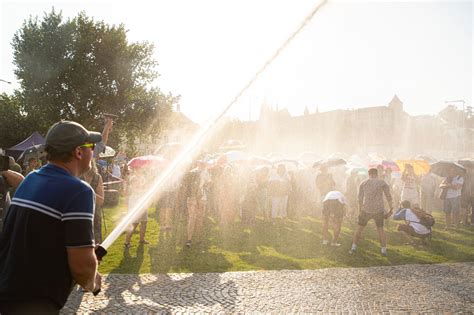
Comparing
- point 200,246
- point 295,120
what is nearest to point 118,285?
point 200,246

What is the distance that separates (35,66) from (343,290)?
108 ft

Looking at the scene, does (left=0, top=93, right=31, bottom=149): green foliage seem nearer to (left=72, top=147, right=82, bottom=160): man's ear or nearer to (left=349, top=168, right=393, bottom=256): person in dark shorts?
(left=349, top=168, right=393, bottom=256): person in dark shorts

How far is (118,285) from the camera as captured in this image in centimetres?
686

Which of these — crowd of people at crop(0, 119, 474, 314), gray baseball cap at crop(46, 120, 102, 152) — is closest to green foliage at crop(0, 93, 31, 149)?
crowd of people at crop(0, 119, 474, 314)

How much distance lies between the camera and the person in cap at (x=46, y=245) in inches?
92.3

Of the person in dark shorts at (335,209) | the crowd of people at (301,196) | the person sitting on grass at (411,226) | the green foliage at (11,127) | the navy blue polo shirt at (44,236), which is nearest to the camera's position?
the navy blue polo shirt at (44,236)

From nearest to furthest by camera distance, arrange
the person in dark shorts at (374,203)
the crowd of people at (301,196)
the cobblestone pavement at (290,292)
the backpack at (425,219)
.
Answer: the cobblestone pavement at (290,292), the person in dark shorts at (374,203), the crowd of people at (301,196), the backpack at (425,219)

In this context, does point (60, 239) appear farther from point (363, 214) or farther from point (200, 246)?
point (363, 214)

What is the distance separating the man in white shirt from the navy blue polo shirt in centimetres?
1409

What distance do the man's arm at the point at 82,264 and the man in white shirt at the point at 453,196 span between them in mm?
13981

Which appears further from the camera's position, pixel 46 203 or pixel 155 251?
pixel 155 251

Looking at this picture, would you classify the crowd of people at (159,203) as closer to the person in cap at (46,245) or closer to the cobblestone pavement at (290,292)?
the person in cap at (46,245)

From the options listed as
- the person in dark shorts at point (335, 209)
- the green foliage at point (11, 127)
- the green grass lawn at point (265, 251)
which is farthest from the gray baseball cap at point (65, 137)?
the green foliage at point (11, 127)

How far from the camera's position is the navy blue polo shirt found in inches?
92.2
